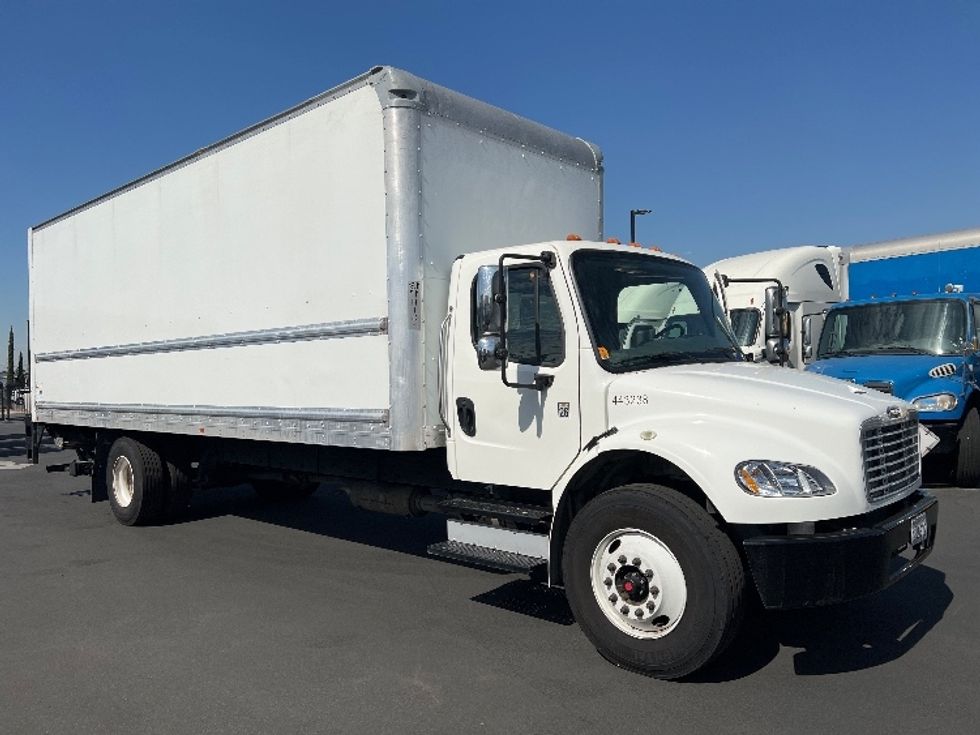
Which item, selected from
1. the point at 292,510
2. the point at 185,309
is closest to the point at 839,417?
the point at 185,309

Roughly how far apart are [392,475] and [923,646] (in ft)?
11.8

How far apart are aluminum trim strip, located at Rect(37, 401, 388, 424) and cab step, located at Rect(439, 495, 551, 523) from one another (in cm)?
73

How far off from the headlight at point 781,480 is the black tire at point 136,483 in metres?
6.51

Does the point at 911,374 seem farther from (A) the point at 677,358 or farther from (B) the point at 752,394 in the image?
(B) the point at 752,394

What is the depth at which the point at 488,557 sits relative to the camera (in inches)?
198

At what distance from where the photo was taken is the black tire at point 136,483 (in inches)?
332

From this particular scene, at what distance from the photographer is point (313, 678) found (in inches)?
172

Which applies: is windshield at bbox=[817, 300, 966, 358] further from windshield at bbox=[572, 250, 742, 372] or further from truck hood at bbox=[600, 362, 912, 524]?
truck hood at bbox=[600, 362, 912, 524]

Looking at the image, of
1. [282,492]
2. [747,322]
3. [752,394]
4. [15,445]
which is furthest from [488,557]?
[15,445]

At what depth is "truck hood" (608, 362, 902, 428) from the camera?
408cm

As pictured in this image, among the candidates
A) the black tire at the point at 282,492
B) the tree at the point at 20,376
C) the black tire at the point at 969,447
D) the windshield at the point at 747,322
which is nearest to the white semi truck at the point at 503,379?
the black tire at the point at 282,492

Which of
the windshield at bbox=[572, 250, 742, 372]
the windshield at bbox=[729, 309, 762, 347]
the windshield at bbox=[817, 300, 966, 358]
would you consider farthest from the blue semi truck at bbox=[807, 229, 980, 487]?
the windshield at bbox=[572, 250, 742, 372]

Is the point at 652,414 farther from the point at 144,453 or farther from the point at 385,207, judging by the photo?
the point at 144,453

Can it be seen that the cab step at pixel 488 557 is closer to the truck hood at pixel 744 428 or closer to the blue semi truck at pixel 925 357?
the truck hood at pixel 744 428
